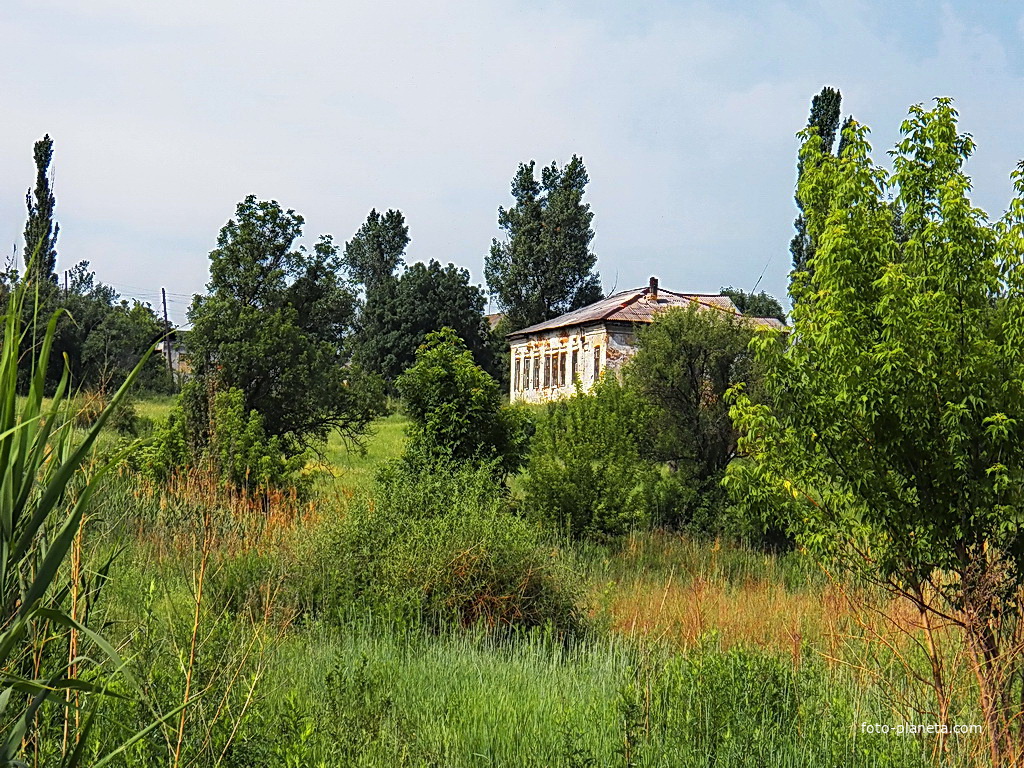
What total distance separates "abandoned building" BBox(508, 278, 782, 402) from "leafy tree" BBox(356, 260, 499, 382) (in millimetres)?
3894

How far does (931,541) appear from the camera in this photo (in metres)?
6.62

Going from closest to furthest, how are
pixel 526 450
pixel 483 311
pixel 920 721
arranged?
pixel 920 721
pixel 526 450
pixel 483 311

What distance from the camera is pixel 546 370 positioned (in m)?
46.7

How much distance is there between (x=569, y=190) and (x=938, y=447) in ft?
172

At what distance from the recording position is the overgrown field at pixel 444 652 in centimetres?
454

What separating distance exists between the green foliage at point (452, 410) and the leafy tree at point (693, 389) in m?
3.90

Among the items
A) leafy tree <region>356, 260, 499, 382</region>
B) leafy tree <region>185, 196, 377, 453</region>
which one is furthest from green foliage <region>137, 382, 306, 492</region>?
leafy tree <region>356, 260, 499, 382</region>

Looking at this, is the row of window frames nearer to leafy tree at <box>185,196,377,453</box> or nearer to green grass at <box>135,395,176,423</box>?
green grass at <box>135,395,176,423</box>

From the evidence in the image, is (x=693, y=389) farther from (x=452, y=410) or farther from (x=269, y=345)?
(x=269, y=345)

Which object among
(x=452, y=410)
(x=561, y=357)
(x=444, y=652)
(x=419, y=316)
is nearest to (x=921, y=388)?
(x=444, y=652)

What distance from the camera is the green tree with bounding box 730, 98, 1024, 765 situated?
20.8 feet

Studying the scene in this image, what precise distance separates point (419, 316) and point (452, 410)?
39302 millimetres

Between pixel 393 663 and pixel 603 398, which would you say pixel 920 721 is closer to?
pixel 393 663

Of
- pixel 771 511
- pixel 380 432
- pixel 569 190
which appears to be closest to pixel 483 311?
pixel 569 190
